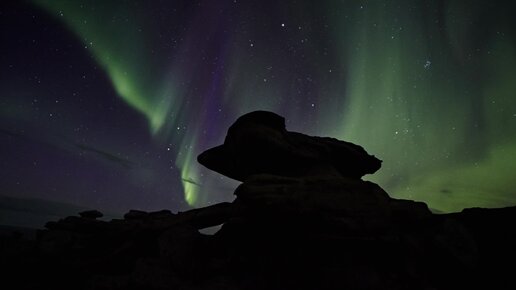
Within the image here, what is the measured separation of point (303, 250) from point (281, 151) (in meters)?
6.69

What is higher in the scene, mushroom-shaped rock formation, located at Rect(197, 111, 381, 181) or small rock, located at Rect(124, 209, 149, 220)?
mushroom-shaped rock formation, located at Rect(197, 111, 381, 181)

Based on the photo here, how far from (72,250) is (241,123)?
12846mm

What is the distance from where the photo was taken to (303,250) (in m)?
12.6

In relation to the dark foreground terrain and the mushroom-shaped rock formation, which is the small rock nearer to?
the dark foreground terrain

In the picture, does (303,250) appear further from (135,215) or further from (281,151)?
(135,215)

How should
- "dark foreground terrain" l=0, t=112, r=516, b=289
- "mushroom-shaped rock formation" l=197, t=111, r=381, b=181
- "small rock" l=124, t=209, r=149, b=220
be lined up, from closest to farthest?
"dark foreground terrain" l=0, t=112, r=516, b=289 → "mushroom-shaped rock formation" l=197, t=111, r=381, b=181 → "small rock" l=124, t=209, r=149, b=220

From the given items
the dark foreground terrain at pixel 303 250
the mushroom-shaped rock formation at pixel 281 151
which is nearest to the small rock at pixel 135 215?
the dark foreground terrain at pixel 303 250

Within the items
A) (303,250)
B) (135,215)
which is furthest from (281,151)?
(135,215)

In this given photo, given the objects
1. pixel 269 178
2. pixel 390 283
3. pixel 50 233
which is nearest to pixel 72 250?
pixel 50 233

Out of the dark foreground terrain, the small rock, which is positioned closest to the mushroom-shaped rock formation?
the dark foreground terrain

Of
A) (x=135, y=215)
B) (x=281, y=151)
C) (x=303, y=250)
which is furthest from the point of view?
(x=135, y=215)

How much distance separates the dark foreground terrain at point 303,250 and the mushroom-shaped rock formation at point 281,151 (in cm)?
372

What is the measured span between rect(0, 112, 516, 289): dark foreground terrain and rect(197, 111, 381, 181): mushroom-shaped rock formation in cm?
372

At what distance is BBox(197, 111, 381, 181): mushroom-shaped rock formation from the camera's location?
57.6ft
